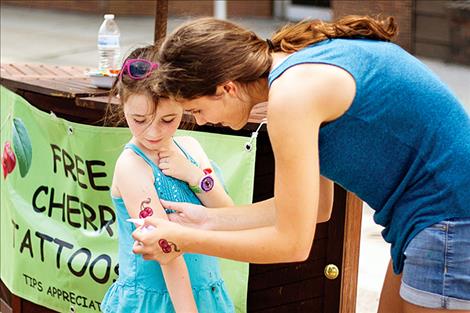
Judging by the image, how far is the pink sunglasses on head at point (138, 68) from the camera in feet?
10.2

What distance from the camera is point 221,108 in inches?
101

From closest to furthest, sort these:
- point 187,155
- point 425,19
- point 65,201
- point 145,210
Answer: point 145,210 → point 187,155 → point 65,201 → point 425,19

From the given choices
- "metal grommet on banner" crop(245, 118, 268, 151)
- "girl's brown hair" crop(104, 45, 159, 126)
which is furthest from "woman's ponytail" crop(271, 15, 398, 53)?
"metal grommet on banner" crop(245, 118, 268, 151)

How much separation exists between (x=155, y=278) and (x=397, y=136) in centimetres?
105

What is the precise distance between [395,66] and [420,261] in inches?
20.4

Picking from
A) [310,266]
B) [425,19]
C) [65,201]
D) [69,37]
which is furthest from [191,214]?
[69,37]

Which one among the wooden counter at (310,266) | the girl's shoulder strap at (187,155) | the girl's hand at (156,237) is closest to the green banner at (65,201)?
the wooden counter at (310,266)

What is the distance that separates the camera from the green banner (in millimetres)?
3781

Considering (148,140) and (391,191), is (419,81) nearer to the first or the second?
(391,191)

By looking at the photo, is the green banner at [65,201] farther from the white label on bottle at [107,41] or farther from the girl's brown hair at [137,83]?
the girl's brown hair at [137,83]

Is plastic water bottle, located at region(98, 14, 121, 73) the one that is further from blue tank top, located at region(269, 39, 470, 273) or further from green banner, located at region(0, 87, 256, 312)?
blue tank top, located at region(269, 39, 470, 273)

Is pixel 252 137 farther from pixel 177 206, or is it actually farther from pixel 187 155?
pixel 177 206

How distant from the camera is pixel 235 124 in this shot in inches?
104

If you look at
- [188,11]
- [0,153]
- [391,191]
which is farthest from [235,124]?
[188,11]
